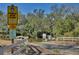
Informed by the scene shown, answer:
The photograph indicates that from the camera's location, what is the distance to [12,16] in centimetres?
383

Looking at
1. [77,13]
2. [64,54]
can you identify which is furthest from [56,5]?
[64,54]

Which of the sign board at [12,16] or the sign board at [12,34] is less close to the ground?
the sign board at [12,16]

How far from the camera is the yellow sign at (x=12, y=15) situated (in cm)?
Result: 381

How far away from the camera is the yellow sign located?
381 cm

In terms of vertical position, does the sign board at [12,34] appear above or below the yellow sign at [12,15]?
below

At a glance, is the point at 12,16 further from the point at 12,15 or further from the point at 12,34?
the point at 12,34

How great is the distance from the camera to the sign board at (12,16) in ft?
12.5

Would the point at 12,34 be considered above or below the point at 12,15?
below

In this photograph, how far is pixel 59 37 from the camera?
3.82 meters

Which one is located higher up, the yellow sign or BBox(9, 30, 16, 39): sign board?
the yellow sign

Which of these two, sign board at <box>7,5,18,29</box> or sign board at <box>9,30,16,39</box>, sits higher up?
sign board at <box>7,5,18,29</box>

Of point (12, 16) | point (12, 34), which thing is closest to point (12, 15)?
point (12, 16)

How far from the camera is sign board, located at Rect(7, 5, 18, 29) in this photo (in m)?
3.81
